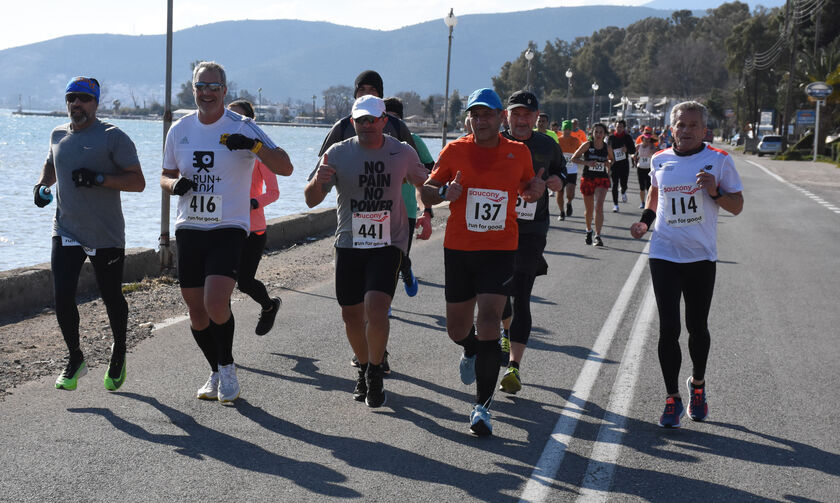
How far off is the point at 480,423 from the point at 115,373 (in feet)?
8.00

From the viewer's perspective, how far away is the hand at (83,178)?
18.8 ft

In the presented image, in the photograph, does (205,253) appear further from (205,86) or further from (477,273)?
(477,273)

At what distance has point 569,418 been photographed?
5.73m

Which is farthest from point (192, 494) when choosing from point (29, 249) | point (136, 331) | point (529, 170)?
point (29, 249)

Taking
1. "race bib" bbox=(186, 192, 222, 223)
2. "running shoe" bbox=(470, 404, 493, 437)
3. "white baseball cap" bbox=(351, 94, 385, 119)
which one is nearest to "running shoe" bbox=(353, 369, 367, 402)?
"running shoe" bbox=(470, 404, 493, 437)

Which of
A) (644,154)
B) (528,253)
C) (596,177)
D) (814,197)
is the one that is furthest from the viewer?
(814,197)

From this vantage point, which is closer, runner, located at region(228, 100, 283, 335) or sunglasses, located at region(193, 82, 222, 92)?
sunglasses, located at region(193, 82, 222, 92)

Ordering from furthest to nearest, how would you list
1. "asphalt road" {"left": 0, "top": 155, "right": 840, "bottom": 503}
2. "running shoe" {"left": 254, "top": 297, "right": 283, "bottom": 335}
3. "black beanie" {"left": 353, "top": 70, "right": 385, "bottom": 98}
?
1. "running shoe" {"left": 254, "top": 297, "right": 283, "bottom": 335}
2. "black beanie" {"left": 353, "top": 70, "right": 385, "bottom": 98}
3. "asphalt road" {"left": 0, "top": 155, "right": 840, "bottom": 503}

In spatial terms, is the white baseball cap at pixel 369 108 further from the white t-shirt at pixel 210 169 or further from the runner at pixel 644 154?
the runner at pixel 644 154

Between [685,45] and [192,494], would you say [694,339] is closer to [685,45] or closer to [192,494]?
[192,494]

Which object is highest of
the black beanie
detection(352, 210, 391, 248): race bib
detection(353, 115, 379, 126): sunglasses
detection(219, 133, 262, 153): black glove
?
the black beanie

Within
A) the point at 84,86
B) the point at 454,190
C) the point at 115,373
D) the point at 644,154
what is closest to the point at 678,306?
the point at 454,190

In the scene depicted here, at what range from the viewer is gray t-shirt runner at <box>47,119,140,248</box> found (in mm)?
5910

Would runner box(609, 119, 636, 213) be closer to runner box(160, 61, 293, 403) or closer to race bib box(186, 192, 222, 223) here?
runner box(160, 61, 293, 403)
